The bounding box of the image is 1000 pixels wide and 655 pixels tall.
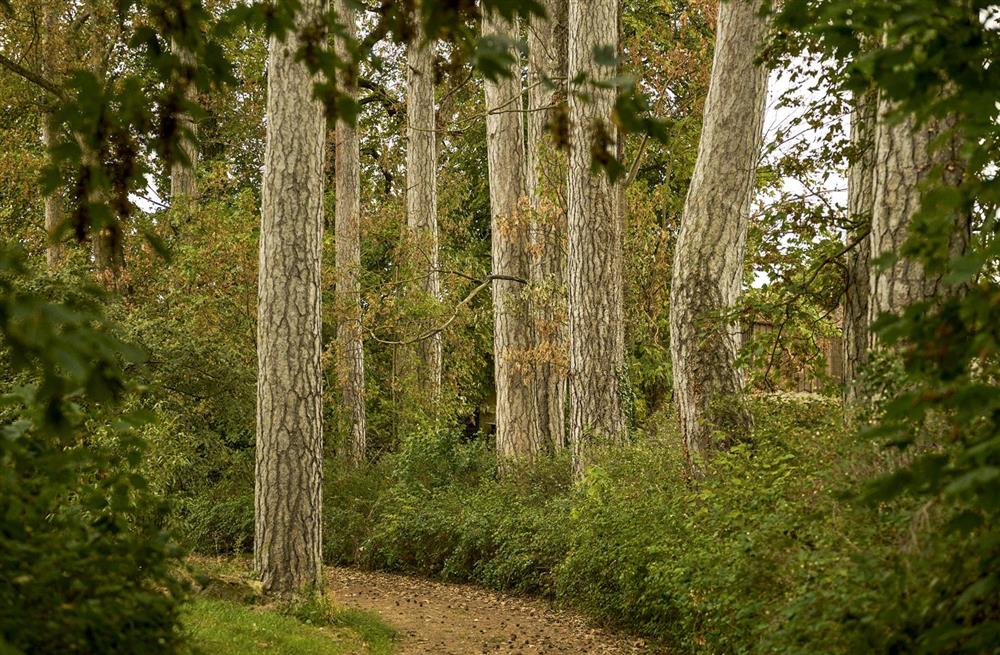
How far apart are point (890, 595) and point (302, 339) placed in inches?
295

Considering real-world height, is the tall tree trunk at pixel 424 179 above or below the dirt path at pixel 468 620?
above

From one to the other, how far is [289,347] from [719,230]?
438 centimetres

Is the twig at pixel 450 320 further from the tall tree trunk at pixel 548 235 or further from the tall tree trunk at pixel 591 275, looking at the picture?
the tall tree trunk at pixel 591 275

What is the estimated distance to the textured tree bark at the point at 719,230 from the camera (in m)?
10.7

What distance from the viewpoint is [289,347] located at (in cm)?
1093

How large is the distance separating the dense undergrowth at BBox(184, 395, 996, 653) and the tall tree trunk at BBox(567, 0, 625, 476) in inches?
28.0

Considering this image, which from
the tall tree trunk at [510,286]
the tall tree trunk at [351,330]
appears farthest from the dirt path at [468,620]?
the tall tree trunk at [351,330]

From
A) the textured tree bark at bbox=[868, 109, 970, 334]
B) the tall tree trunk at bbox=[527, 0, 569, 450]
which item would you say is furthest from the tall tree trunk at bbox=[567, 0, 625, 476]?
the textured tree bark at bbox=[868, 109, 970, 334]

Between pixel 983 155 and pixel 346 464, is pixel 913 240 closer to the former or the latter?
pixel 983 155

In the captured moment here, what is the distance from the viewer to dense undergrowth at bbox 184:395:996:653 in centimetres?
453

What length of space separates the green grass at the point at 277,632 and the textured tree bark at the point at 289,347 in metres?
0.54

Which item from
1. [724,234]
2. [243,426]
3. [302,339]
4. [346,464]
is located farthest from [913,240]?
[346,464]

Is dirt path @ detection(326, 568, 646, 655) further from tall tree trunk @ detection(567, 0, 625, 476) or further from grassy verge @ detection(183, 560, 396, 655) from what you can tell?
tall tree trunk @ detection(567, 0, 625, 476)

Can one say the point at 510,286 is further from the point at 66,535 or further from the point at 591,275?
the point at 66,535
